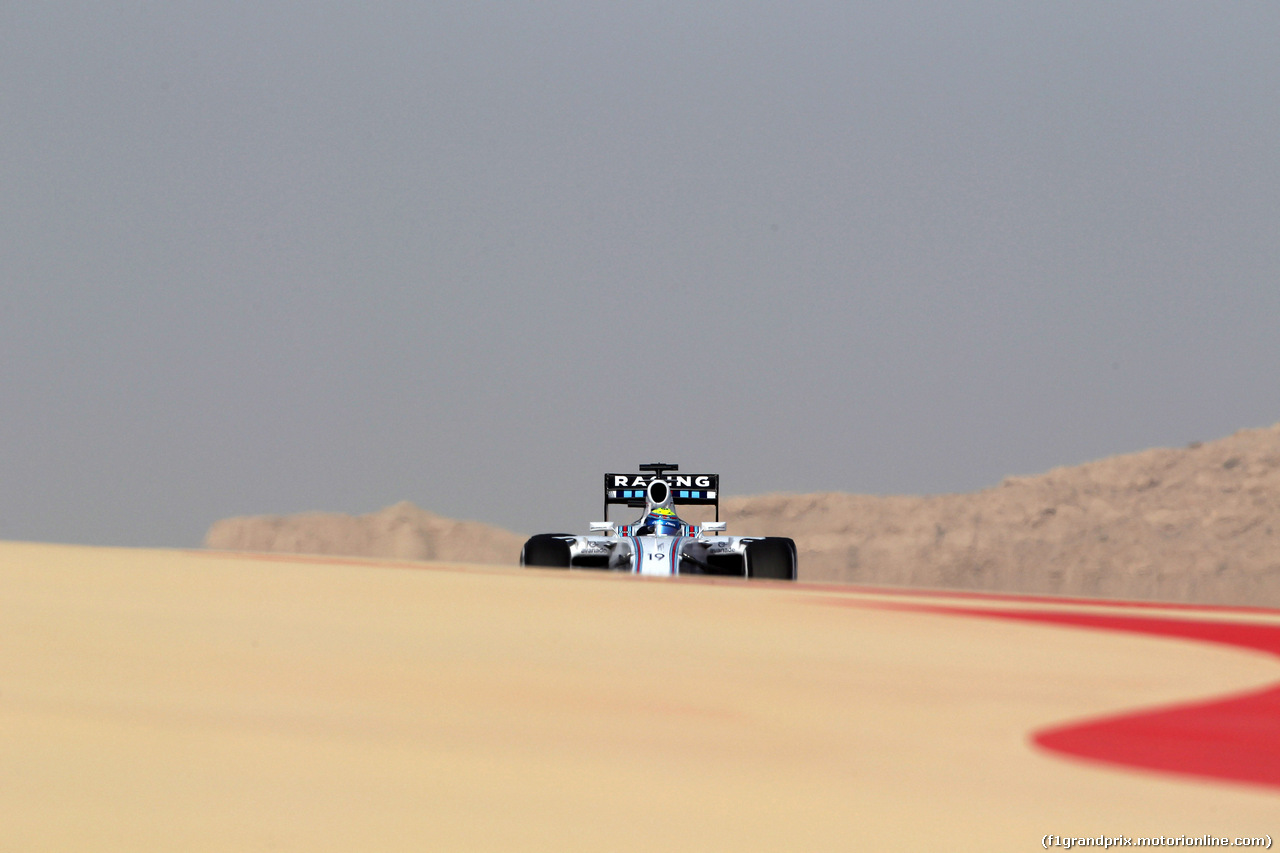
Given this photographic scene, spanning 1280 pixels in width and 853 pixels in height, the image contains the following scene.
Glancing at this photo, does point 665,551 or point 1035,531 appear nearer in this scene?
point 665,551

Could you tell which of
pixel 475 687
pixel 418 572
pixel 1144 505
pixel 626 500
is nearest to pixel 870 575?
pixel 1144 505

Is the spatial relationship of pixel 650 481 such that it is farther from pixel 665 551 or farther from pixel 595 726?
pixel 595 726

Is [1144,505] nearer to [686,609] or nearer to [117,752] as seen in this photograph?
[686,609]

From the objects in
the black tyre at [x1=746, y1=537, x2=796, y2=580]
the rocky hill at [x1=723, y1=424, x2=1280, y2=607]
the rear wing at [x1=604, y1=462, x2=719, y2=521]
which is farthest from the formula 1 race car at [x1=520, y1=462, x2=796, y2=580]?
the rocky hill at [x1=723, y1=424, x2=1280, y2=607]

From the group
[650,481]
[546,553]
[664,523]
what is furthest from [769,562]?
[650,481]

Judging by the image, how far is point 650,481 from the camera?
20391 millimetres

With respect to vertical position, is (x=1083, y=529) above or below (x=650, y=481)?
below

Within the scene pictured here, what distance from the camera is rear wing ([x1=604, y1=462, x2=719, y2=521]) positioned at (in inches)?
808

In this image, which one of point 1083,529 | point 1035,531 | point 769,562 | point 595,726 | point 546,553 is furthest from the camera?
point 1035,531

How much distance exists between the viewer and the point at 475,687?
6.82m

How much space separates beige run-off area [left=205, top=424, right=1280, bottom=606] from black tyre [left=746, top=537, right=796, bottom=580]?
29.0 meters

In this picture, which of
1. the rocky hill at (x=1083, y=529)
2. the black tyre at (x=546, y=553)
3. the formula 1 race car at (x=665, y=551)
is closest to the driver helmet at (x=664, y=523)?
the formula 1 race car at (x=665, y=551)

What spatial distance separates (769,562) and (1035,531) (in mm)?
36558

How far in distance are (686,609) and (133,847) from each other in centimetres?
707
